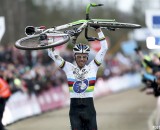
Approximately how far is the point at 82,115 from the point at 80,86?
1.64ft

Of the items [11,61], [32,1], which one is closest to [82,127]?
[11,61]

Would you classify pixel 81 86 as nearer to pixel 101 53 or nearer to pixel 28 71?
pixel 101 53

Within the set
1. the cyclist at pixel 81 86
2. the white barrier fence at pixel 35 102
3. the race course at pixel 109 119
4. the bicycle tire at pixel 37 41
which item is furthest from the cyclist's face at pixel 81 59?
the white barrier fence at pixel 35 102

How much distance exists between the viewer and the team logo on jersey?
10078 mm

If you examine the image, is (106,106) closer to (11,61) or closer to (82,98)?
(11,61)

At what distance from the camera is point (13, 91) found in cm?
1956

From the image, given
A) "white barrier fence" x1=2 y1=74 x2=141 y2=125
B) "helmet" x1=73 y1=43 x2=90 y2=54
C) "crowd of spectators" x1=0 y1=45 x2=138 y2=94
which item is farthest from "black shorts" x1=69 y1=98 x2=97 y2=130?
"crowd of spectators" x1=0 y1=45 x2=138 y2=94

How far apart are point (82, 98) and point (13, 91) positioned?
9.78 metres

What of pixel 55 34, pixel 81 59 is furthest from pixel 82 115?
pixel 55 34

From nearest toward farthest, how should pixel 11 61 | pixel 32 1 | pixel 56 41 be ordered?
1. pixel 56 41
2. pixel 11 61
3. pixel 32 1

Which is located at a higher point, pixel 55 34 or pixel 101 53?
pixel 55 34

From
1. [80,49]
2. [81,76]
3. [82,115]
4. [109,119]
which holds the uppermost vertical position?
[80,49]

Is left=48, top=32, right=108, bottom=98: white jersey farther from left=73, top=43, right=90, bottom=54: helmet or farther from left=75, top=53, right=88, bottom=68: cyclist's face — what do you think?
left=73, top=43, right=90, bottom=54: helmet

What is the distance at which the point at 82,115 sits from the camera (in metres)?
9.93
